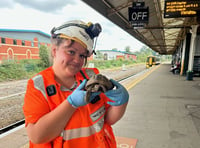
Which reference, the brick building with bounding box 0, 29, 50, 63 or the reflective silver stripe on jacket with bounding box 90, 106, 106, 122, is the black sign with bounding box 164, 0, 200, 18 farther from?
the brick building with bounding box 0, 29, 50, 63

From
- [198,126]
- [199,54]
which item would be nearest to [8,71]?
[198,126]

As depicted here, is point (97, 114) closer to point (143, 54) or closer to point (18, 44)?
point (18, 44)

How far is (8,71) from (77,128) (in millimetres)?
14109

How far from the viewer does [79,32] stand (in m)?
0.96

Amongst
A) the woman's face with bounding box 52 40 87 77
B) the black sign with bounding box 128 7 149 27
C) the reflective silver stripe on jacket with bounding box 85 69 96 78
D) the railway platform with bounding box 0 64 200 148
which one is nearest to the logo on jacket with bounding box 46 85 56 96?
the woman's face with bounding box 52 40 87 77

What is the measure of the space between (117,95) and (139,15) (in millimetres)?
7055

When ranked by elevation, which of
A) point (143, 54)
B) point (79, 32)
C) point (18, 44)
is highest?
point (143, 54)

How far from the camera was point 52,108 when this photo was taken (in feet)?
2.94

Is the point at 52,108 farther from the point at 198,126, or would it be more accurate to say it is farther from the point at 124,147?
the point at 198,126

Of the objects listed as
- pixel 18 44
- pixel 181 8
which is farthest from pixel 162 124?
pixel 18 44

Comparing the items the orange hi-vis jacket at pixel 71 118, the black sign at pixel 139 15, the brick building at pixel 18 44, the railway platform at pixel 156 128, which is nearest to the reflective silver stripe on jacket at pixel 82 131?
the orange hi-vis jacket at pixel 71 118

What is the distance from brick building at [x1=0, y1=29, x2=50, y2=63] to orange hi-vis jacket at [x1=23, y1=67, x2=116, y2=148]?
14.9m

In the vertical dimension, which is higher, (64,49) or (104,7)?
(104,7)

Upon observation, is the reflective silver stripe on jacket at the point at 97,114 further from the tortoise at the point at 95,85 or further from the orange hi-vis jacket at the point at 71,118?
the tortoise at the point at 95,85
